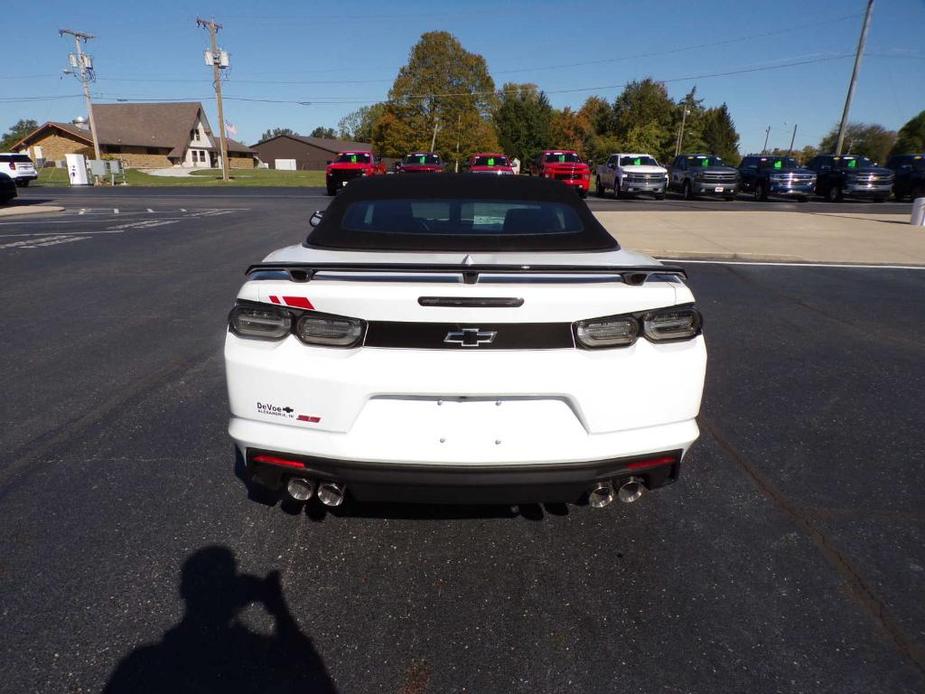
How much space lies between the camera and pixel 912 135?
74125mm

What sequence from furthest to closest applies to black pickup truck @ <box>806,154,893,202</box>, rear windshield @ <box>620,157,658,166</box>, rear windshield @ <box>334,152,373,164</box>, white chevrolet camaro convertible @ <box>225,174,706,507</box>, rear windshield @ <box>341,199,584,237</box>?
rear windshield @ <box>334,152,373,164</box> < rear windshield @ <box>620,157,658,166</box> < black pickup truck @ <box>806,154,893,202</box> < rear windshield @ <box>341,199,584,237</box> < white chevrolet camaro convertible @ <box>225,174,706,507</box>

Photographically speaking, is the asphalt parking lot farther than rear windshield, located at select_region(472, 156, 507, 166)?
No

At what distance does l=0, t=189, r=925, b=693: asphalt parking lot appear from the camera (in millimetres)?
2033

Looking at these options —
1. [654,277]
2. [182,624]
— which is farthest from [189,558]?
[654,277]

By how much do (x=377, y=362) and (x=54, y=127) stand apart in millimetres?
83706

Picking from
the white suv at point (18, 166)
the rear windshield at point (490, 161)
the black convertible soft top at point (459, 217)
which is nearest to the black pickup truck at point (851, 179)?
the rear windshield at point (490, 161)

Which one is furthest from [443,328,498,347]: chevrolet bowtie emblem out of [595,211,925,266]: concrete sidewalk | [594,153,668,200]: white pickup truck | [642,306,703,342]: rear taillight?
[594,153,668,200]: white pickup truck

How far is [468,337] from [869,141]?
117814mm

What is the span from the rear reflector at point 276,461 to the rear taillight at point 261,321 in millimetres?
452

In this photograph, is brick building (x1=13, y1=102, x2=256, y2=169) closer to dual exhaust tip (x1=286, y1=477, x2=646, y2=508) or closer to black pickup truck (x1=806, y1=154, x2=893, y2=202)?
black pickup truck (x1=806, y1=154, x2=893, y2=202)

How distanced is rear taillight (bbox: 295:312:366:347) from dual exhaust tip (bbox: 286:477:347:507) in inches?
21.7

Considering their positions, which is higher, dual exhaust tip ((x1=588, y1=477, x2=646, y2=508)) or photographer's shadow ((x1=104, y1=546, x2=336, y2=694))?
dual exhaust tip ((x1=588, y1=477, x2=646, y2=508))

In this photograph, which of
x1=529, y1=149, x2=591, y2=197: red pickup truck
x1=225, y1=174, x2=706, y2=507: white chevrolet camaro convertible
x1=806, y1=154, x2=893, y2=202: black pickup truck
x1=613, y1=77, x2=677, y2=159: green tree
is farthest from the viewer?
x1=613, y1=77, x2=677, y2=159: green tree

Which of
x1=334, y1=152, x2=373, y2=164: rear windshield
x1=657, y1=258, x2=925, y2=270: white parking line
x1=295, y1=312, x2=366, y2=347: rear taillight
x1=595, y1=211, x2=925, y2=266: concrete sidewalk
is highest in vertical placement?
x1=334, y1=152, x2=373, y2=164: rear windshield
